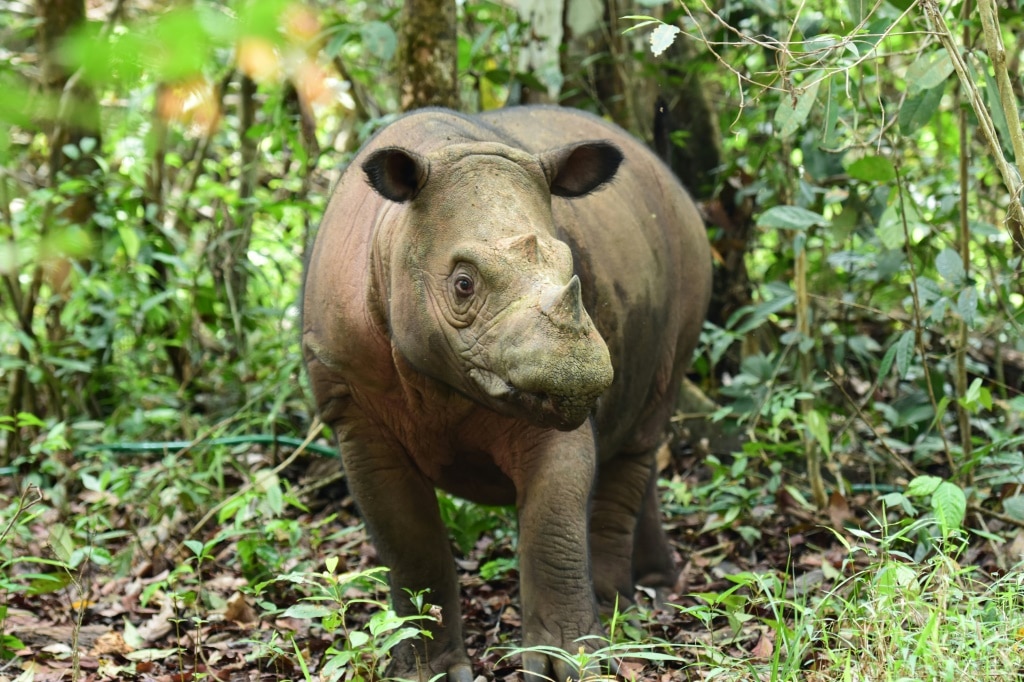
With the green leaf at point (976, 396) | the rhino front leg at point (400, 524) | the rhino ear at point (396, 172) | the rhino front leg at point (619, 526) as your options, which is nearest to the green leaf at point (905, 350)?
the green leaf at point (976, 396)

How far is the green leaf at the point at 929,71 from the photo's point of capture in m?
4.47

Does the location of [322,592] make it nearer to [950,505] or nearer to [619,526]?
[619,526]

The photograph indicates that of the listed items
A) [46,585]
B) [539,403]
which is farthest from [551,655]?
[46,585]

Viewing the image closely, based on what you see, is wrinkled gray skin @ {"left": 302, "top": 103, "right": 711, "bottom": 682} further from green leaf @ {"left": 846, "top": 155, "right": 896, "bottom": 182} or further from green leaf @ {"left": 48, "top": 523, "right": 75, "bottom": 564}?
green leaf @ {"left": 48, "top": 523, "right": 75, "bottom": 564}

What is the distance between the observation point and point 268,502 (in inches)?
200

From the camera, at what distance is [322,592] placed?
15.9 feet

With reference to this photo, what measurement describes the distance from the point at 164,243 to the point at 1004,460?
500cm

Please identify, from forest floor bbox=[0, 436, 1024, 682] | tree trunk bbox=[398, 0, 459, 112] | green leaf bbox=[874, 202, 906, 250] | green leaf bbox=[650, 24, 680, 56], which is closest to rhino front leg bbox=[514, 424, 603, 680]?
forest floor bbox=[0, 436, 1024, 682]

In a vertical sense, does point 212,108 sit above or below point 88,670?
above

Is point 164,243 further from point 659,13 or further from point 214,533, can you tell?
point 659,13

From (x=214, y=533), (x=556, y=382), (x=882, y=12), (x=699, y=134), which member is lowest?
(x=214, y=533)

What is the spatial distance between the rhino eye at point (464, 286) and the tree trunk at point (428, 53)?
2.49 m

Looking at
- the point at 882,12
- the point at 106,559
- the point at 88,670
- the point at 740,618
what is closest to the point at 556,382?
the point at 740,618

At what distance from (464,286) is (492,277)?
4.9 inches
